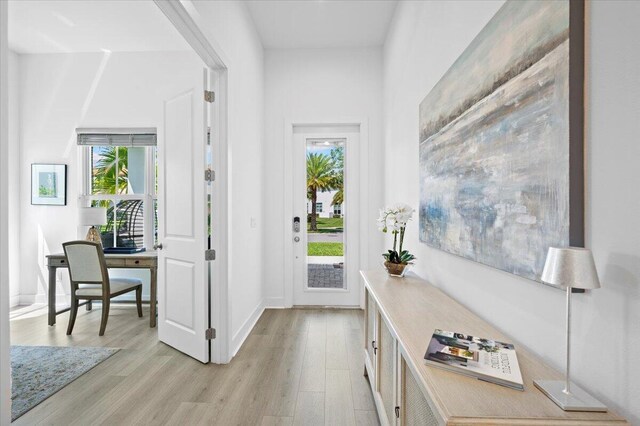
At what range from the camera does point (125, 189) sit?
4.19m

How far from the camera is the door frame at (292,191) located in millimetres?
3936

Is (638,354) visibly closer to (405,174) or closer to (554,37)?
(554,37)

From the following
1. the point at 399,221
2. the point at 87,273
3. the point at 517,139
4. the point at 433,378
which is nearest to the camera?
the point at 433,378

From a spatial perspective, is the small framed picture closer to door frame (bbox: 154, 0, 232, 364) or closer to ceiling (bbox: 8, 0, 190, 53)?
ceiling (bbox: 8, 0, 190, 53)

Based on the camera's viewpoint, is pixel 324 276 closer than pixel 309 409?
No

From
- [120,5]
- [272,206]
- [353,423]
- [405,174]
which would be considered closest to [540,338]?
[353,423]

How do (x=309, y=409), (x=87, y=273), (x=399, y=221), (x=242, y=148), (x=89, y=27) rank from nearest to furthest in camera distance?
(x=309, y=409) < (x=399, y=221) < (x=242, y=148) < (x=87, y=273) < (x=89, y=27)

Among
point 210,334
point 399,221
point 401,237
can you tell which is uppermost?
point 399,221

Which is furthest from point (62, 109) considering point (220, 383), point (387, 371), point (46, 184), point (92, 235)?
point (387, 371)

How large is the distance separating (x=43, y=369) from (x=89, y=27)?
3254 millimetres

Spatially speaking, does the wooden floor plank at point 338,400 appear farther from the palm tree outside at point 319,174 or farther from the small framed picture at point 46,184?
the small framed picture at point 46,184

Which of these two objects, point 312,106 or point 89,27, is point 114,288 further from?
point 312,106

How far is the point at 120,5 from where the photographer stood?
10.0 ft

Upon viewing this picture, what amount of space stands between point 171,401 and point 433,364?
70.7 inches
